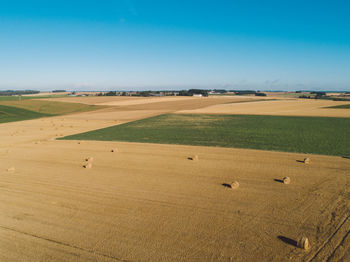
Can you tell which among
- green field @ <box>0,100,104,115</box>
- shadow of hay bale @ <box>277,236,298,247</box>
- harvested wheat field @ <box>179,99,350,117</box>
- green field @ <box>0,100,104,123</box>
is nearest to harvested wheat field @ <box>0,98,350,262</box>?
shadow of hay bale @ <box>277,236,298,247</box>

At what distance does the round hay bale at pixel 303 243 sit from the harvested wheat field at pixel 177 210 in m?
0.05

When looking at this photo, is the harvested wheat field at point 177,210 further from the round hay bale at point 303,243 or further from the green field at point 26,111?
the green field at point 26,111

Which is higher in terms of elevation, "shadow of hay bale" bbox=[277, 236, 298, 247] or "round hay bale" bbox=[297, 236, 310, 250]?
"round hay bale" bbox=[297, 236, 310, 250]

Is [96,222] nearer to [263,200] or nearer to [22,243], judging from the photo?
[22,243]

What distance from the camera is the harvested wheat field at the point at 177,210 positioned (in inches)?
239

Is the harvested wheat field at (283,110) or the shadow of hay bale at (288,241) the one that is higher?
the harvested wheat field at (283,110)

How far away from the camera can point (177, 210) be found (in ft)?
26.7

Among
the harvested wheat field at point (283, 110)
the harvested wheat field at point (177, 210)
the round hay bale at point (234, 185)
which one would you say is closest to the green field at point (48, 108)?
the harvested wheat field at point (283, 110)

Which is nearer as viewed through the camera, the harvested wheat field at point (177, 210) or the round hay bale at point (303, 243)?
the round hay bale at point (303, 243)

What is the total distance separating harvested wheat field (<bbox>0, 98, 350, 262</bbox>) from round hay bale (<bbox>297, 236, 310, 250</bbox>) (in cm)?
5

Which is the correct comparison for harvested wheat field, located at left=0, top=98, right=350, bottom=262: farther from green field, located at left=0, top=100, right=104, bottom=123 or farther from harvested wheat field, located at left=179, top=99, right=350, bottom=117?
green field, located at left=0, top=100, right=104, bottom=123

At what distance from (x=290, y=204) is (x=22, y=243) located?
8814 mm

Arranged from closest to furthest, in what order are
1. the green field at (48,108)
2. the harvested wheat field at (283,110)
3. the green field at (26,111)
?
the harvested wheat field at (283,110) → the green field at (26,111) → the green field at (48,108)

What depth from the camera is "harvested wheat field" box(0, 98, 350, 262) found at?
6.07 meters
